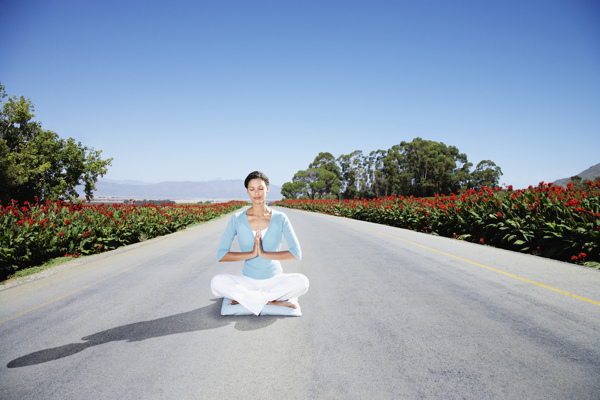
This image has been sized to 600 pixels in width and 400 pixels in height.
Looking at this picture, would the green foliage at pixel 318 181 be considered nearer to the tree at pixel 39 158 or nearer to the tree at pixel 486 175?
the tree at pixel 486 175

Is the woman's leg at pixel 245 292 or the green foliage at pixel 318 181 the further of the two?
the green foliage at pixel 318 181

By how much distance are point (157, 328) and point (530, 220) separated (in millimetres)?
10411

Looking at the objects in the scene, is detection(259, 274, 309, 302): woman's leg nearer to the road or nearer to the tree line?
the road

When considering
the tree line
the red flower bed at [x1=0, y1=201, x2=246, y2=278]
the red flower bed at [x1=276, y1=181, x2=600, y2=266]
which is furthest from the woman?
the tree line

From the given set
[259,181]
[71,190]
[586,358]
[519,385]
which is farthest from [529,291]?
[71,190]

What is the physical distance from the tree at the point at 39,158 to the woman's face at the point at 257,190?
28.2 m

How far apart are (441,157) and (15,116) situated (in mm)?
77689

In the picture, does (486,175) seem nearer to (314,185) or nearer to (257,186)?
(314,185)

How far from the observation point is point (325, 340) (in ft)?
12.5

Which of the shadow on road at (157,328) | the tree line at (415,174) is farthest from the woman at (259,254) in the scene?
the tree line at (415,174)

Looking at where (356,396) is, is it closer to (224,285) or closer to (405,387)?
(405,387)

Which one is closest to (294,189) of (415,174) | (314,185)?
(314,185)

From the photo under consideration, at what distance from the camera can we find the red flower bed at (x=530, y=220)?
817cm

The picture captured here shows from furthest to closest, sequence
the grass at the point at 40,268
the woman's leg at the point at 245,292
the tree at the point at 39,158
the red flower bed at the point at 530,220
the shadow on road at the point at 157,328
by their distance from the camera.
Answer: the tree at the point at 39,158, the grass at the point at 40,268, the red flower bed at the point at 530,220, the woman's leg at the point at 245,292, the shadow on road at the point at 157,328
